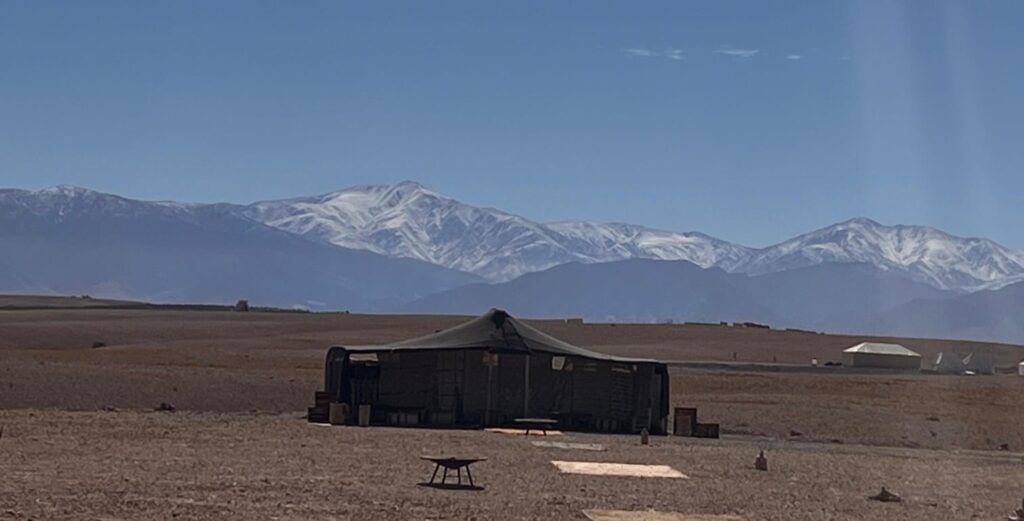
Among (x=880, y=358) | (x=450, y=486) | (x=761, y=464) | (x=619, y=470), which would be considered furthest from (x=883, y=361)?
(x=450, y=486)

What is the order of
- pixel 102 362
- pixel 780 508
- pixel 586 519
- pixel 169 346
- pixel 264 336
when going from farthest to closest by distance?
1. pixel 264 336
2. pixel 169 346
3. pixel 102 362
4. pixel 780 508
5. pixel 586 519

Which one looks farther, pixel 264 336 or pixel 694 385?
pixel 264 336

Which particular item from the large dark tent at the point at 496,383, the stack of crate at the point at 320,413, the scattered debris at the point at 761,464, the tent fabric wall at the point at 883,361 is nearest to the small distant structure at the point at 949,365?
the tent fabric wall at the point at 883,361

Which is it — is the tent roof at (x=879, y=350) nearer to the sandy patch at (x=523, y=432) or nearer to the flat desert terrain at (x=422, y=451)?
the flat desert terrain at (x=422, y=451)

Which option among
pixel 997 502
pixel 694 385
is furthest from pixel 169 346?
pixel 997 502

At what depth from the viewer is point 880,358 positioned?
265 ft

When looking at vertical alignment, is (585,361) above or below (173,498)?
above

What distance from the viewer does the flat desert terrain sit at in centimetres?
1950

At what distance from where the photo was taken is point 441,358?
37344 mm

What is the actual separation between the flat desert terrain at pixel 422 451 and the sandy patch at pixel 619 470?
0.32 m

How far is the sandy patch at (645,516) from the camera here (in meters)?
18.9

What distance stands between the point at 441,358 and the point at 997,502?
1643 cm

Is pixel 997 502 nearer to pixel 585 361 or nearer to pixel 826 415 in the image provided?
pixel 585 361

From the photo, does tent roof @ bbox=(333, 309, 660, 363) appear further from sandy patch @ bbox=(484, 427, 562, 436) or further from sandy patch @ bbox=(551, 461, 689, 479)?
sandy patch @ bbox=(551, 461, 689, 479)
